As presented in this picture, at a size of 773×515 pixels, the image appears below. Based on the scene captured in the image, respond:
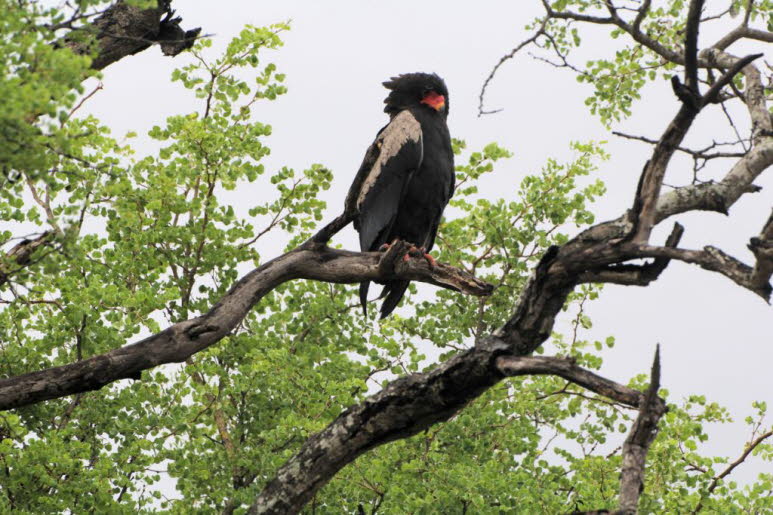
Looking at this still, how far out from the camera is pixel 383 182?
8.76m

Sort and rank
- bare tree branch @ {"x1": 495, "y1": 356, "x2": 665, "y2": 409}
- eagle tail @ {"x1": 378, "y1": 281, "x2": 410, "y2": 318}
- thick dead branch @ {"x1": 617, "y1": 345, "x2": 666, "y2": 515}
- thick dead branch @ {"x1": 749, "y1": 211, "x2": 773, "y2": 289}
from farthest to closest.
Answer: eagle tail @ {"x1": 378, "y1": 281, "x2": 410, "y2": 318}, bare tree branch @ {"x1": 495, "y1": 356, "x2": 665, "y2": 409}, thick dead branch @ {"x1": 749, "y1": 211, "x2": 773, "y2": 289}, thick dead branch @ {"x1": 617, "y1": 345, "x2": 666, "y2": 515}

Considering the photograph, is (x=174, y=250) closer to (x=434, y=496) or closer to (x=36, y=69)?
(x=434, y=496)

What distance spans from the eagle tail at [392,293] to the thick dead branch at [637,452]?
3.58 meters

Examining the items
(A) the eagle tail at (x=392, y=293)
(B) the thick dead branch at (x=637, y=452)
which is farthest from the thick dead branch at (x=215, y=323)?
(B) the thick dead branch at (x=637, y=452)

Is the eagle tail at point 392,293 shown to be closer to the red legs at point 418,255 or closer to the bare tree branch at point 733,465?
the red legs at point 418,255

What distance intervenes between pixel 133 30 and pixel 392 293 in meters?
3.14

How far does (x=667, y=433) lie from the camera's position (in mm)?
10828

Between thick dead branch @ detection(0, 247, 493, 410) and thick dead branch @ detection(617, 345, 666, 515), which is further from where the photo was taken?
thick dead branch @ detection(0, 247, 493, 410)

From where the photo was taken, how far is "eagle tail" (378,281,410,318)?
848 centimetres

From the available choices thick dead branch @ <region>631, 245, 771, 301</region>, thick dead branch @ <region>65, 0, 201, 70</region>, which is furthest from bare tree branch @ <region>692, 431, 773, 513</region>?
thick dead branch @ <region>65, 0, 201, 70</region>

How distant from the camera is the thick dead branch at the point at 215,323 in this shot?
653cm

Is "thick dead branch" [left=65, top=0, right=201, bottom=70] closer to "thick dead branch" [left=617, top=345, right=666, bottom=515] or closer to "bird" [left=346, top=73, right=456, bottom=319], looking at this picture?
"bird" [left=346, top=73, right=456, bottom=319]

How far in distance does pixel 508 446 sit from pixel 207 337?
5162 millimetres

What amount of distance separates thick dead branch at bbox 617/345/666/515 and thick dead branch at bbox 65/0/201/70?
4844 millimetres
